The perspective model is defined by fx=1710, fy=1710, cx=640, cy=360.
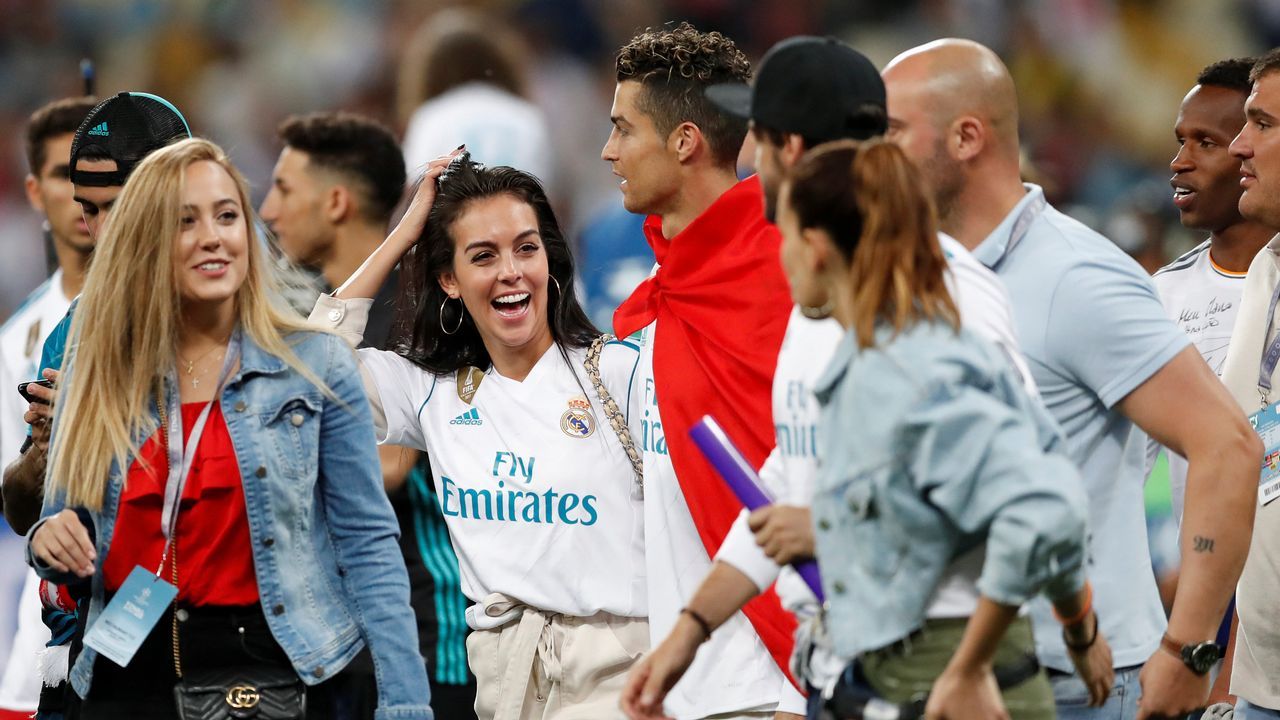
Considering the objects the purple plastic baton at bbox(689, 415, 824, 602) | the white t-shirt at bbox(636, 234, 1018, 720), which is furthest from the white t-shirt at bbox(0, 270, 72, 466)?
the purple plastic baton at bbox(689, 415, 824, 602)

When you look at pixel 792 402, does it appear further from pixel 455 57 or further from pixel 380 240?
pixel 455 57

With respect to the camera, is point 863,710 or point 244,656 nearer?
point 863,710

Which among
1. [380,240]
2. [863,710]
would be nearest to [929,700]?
[863,710]

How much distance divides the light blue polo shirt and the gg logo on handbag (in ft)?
5.20

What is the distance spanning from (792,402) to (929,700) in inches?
26.5

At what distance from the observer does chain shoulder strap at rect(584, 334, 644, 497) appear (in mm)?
4402

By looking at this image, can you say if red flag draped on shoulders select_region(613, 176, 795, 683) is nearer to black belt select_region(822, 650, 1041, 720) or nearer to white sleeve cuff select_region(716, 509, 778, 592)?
white sleeve cuff select_region(716, 509, 778, 592)

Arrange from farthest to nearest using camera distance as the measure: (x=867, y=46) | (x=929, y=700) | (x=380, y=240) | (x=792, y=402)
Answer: (x=867, y=46), (x=380, y=240), (x=792, y=402), (x=929, y=700)

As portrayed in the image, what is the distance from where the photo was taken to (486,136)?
314 inches

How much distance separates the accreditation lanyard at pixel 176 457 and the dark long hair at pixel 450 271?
1109 millimetres

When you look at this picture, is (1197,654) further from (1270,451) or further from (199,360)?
(199,360)

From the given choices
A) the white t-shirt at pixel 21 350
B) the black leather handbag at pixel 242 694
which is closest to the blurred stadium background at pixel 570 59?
the white t-shirt at pixel 21 350

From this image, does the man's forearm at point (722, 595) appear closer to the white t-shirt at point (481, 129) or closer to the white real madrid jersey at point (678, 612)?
the white real madrid jersey at point (678, 612)

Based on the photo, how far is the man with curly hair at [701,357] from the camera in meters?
4.14
